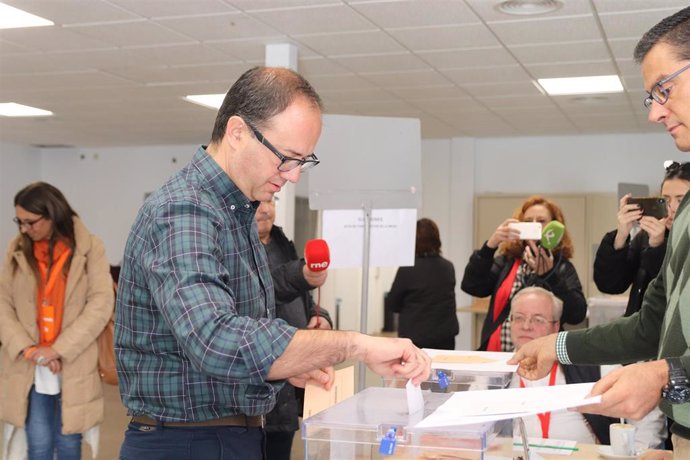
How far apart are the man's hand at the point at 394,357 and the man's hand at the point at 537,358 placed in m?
0.64

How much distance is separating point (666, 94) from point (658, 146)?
28.9 ft

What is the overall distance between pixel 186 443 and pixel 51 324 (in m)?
2.88

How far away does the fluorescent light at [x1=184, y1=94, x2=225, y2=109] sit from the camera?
7930mm

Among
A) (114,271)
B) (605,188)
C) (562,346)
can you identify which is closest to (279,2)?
(562,346)

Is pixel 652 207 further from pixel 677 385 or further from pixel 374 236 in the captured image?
pixel 677 385

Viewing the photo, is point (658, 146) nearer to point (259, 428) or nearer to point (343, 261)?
point (343, 261)

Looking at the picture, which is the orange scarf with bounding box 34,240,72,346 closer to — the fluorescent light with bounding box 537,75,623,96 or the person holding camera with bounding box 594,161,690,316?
the person holding camera with bounding box 594,161,690,316

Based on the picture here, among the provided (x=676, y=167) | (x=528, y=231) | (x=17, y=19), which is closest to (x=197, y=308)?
(x=676, y=167)

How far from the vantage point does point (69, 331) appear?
4.36m

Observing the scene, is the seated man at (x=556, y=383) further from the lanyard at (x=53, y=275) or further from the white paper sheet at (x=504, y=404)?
the lanyard at (x=53, y=275)

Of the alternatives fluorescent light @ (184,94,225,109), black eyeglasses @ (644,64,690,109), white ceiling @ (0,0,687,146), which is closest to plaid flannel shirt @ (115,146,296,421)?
black eyeglasses @ (644,64,690,109)

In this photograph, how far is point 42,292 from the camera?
14.5 feet

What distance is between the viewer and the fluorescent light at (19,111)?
28.5 feet

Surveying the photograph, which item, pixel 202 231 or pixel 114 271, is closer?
pixel 202 231
